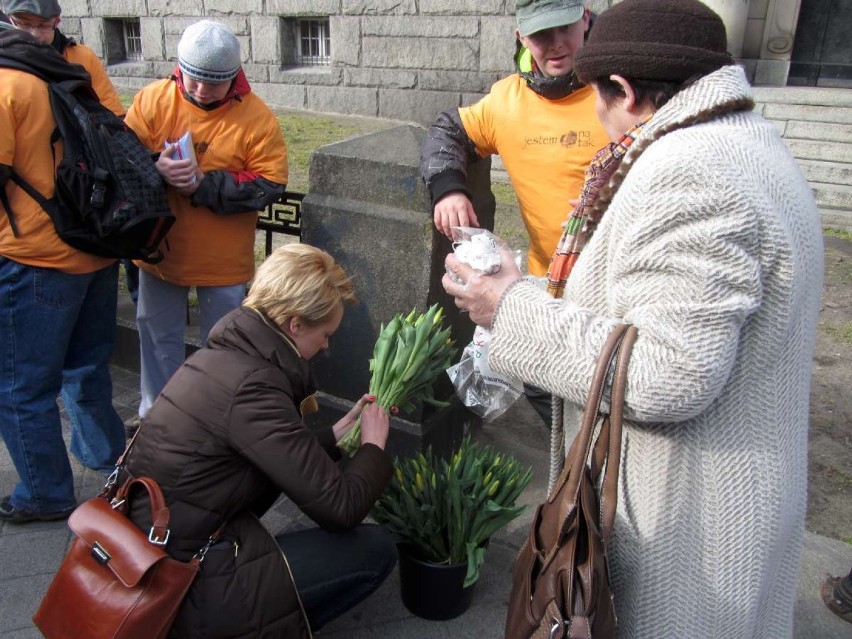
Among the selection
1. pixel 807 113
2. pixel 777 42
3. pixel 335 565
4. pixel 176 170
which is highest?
pixel 777 42

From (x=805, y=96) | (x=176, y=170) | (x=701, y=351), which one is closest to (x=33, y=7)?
(x=176, y=170)

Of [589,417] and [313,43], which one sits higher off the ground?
[313,43]

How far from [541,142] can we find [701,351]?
157 cm

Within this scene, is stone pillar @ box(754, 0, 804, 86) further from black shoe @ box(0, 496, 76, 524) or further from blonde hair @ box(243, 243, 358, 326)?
black shoe @ box(0, 496, 76, 524)

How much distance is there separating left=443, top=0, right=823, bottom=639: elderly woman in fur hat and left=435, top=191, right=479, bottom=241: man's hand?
43.6 inches

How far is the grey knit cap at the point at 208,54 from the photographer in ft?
10.3

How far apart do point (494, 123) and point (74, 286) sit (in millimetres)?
1682

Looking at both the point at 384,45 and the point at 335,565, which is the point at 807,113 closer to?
the point at 384,45

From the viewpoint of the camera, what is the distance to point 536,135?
2.73 metres

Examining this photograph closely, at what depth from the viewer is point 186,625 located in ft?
6.64

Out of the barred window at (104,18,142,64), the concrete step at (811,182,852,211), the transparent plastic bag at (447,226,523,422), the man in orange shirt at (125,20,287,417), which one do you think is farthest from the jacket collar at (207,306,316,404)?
the barred window at (104,18,142,64)

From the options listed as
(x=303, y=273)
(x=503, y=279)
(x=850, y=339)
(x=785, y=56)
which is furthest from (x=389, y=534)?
(x=785, y=56)

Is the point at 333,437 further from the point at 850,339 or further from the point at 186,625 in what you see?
the point at 850,339

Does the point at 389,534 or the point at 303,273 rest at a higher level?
the point at 303,273
